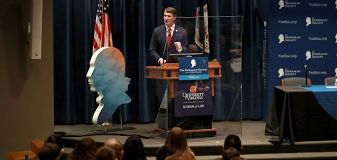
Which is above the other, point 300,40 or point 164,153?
point 300,40

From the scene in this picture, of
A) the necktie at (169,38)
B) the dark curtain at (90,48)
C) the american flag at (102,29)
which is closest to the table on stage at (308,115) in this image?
the necktie at (169,38)

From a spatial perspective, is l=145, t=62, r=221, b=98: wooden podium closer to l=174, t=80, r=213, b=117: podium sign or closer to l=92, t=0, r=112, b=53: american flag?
l=174, t=80, r=213, b=117: podium sign

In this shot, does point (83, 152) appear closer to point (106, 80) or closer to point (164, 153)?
point (164, 153)

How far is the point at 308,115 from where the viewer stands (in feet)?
23.6

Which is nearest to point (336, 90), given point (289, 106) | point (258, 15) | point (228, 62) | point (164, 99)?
point (289, 106)

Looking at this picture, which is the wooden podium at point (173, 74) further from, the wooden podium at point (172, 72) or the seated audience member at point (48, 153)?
the seated audience member at point (48, 153)

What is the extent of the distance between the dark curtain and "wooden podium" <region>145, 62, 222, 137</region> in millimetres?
1652

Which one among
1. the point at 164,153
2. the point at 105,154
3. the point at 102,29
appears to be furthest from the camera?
the point at 102,29

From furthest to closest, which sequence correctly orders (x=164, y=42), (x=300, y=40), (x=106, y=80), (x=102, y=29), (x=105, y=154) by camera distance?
(x=300, y=40)
(x=102, y=29)
(x=106, y=80)
(x=164, y=42)
(x=105, y=154)

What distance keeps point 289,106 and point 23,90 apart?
3.54m

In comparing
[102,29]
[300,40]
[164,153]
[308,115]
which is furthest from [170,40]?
[300,40]

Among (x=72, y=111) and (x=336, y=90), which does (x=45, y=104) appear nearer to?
(x=72, y=111)

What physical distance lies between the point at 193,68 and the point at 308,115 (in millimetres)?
1569

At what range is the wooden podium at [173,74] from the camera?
7.20 metres
